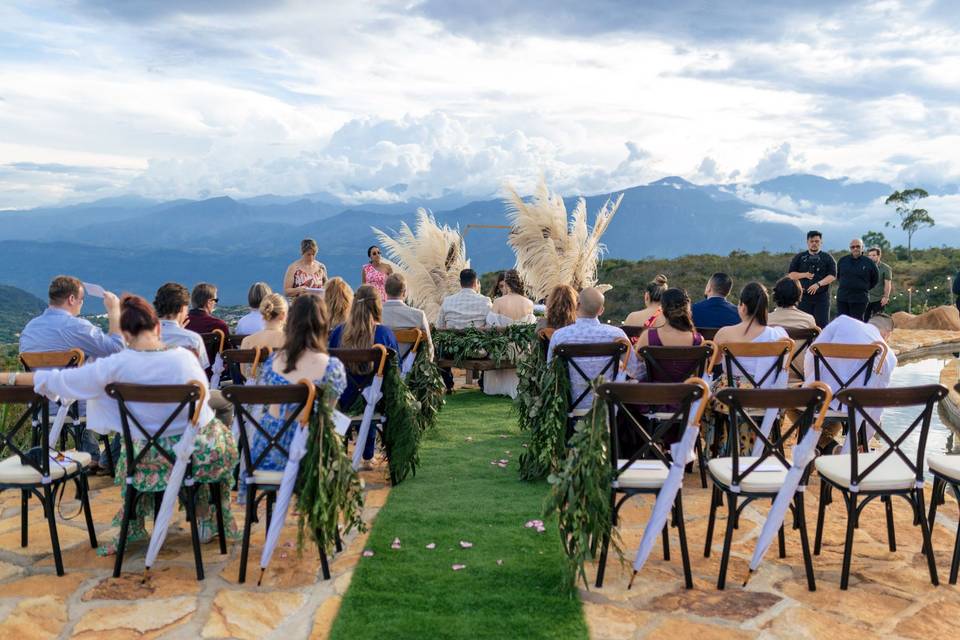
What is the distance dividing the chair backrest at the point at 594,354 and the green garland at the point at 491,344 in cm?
324

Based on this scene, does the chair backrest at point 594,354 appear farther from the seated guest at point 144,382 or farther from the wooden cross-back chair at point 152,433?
the wooden cross-back chair at point 152,433

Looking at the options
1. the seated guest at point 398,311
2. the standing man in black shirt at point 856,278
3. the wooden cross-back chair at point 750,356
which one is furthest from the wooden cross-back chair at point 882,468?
the standing man in black shirt at point 856,278

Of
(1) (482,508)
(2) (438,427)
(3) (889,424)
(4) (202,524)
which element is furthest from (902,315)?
(4) (202,524)

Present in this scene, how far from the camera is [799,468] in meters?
3.49

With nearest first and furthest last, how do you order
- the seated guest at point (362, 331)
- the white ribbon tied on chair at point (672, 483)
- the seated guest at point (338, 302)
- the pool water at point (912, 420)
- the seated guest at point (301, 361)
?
the white ribbon tied on chair at point (672, 483), the seated guest at point (301, 361), the seated guest at point (362, 331), the seated guest at point (338, 302), the pool water at point (912, 420)

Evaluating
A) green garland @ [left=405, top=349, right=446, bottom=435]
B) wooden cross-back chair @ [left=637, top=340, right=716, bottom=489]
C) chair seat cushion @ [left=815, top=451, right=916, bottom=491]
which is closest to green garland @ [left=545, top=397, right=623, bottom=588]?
chair seat cushion @ [left=815, top=451, right=916, bottom=491]

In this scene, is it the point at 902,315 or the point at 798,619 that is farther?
the point at 902,315

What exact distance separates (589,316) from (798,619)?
2268mm

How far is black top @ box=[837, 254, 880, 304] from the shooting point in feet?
32.4

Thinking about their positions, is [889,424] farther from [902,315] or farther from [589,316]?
[902,315]

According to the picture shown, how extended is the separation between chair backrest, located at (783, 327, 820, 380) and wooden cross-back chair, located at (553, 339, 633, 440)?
5.20ft

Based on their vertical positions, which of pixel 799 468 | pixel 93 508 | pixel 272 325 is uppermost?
pixel 272 325

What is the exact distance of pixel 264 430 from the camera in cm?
360

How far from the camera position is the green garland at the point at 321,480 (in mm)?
3549
